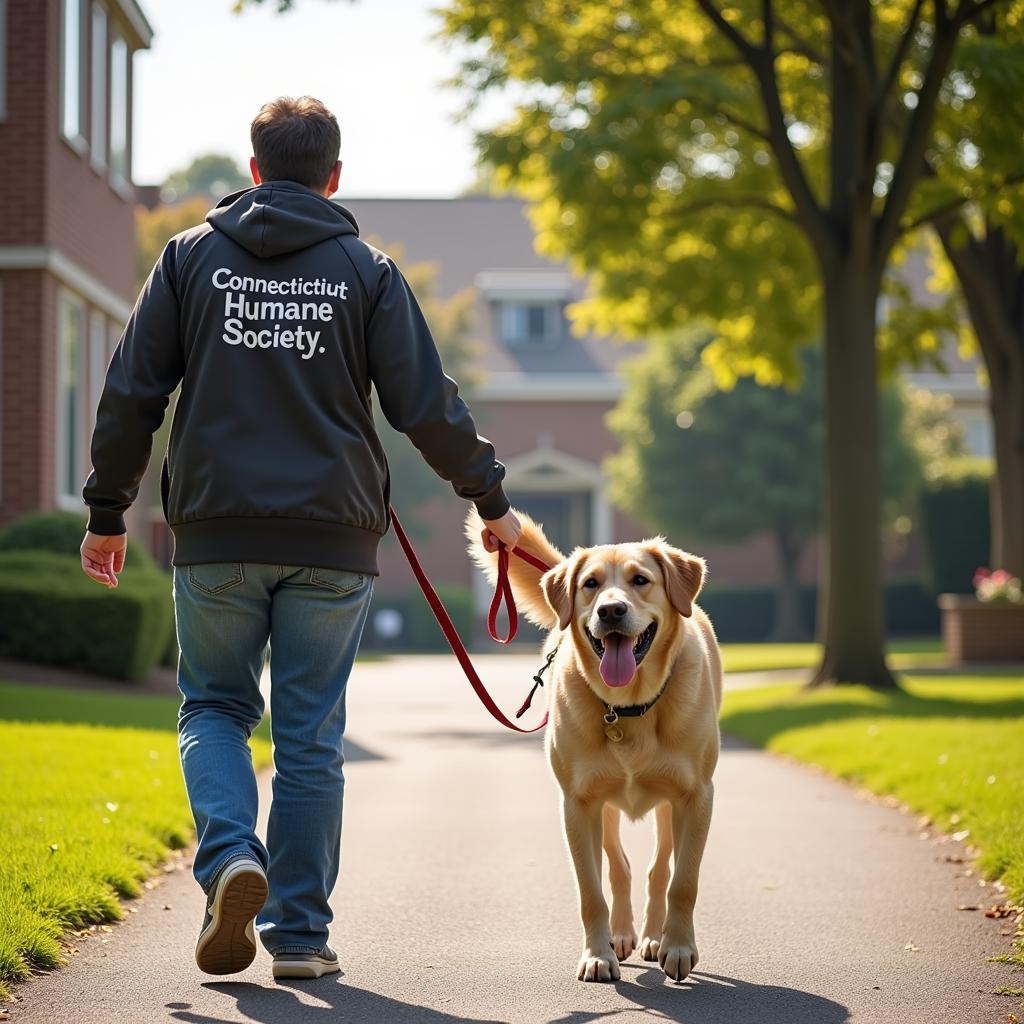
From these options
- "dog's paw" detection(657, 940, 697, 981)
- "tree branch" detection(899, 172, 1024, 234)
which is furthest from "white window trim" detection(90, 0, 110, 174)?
"dog's paw" detection(657, 940, 697, 981)

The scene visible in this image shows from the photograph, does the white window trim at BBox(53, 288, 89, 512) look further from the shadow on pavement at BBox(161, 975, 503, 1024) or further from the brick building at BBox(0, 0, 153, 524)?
the shadow on pavement at BBox(161, 975, 503, 1024)

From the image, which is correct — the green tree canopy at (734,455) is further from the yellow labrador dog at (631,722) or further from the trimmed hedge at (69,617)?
the yellow labrador dog at (631,722)

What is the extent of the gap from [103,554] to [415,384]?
109 cm

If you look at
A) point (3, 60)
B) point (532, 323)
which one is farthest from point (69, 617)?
point (532, 323)

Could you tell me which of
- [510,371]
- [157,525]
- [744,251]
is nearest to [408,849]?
[744,251]

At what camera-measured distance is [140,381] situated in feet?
15.6

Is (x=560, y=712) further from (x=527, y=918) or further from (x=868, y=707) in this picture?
(x=868, y=707)

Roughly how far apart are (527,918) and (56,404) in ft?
43.8

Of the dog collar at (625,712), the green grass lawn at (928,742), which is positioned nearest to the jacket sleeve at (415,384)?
the dog collar at (625,712)

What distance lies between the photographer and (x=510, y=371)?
145ft

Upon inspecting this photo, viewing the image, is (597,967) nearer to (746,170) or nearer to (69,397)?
(69,397)

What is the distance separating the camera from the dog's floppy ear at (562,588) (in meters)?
5.38

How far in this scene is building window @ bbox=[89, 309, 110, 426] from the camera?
2000cm

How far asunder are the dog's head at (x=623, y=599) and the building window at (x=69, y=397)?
45.4 feet
